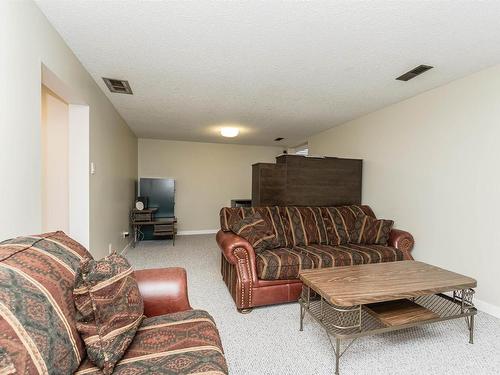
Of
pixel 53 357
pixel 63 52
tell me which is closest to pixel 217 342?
pixel 53 357

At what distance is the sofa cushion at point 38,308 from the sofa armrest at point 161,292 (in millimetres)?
435

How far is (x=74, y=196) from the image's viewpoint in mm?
2510

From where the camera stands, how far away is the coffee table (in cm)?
165

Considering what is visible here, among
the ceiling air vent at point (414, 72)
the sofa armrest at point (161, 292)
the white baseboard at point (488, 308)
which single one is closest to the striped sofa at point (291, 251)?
the white baseboard at point (488, 308)

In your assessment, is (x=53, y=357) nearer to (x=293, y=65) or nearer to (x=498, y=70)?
(x=293, y=65)

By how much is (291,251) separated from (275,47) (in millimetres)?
1938

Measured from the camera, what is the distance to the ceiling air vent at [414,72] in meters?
2.37

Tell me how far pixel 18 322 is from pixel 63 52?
2.07 metres

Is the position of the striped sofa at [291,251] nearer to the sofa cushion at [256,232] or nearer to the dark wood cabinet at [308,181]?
the sofa cushion at [256,232]

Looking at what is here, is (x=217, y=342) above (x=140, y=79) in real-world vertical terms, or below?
below

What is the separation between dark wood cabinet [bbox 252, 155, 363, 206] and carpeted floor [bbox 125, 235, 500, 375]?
66.3 inches

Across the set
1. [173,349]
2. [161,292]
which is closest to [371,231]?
[161,292]

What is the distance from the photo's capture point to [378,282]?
1886 millimetres

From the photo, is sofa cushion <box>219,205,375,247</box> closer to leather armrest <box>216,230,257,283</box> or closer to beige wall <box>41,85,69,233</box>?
leather armrest <box>216,230,257,283</box>
